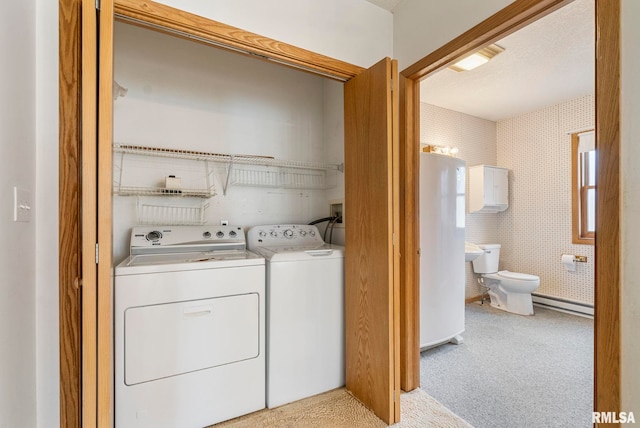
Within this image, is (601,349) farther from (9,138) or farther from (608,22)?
(9,138)

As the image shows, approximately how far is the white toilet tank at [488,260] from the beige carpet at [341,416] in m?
2.50

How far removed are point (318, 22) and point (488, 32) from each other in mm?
958

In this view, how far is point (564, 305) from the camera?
3502 mm

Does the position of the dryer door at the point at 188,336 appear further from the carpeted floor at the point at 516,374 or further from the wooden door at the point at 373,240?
the carpeted floor at the point at 516,374

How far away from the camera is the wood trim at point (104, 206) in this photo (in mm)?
953

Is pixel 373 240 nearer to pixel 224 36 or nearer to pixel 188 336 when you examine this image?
pixel 188 336

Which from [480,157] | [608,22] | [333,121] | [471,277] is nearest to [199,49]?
[333,121]

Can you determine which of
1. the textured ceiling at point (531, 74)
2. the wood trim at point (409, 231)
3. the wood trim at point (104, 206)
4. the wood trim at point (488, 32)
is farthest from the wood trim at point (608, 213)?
the wood trim at point (104, 206)

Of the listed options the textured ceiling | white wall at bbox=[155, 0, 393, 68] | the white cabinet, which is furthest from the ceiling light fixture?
the white cabinet

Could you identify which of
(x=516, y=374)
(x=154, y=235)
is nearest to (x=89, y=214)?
(x=154, y=235)

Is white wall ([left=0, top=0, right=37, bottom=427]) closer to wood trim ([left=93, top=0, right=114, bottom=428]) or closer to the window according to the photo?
wood trim ([left=93, top=0, right=114, bottom=428])

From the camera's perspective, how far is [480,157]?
4.07 metres

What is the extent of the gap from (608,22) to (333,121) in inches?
72.1

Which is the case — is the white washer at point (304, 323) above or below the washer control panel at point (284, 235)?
below
